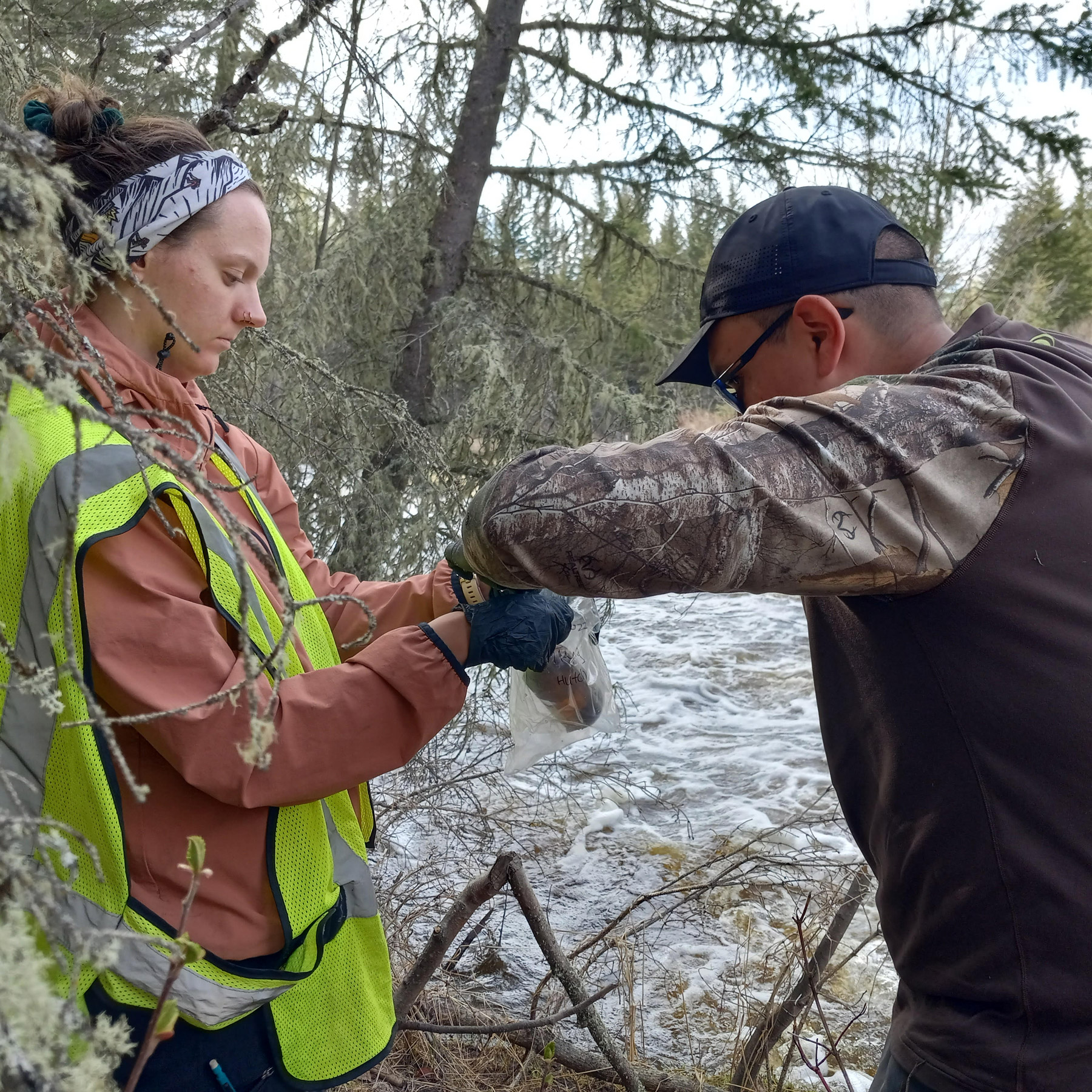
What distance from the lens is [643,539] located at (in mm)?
1228

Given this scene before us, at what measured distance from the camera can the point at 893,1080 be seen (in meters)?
1.59

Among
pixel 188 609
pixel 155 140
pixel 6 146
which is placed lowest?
pixel 188 609

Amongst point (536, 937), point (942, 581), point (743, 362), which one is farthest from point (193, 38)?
point (536, 937)

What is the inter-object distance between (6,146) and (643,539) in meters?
0.82

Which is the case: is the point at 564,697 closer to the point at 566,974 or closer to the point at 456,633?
the point at 456,633

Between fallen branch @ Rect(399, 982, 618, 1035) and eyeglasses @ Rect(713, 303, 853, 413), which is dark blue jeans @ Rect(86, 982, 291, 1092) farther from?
eyeglasses @ Rect(713, 303, 853, 413)

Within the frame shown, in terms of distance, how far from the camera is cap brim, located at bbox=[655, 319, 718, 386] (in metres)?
1.84

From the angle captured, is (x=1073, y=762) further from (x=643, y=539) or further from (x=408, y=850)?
(x=408, y=850)

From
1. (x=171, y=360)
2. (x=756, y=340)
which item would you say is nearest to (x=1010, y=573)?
(x=756, y=340)

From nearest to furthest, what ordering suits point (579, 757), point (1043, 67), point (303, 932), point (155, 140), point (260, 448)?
point (303, 932) → point (155, 140) → point (260, 448) → point (1043, 67) → point (579, 757)

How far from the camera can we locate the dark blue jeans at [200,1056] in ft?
4.63

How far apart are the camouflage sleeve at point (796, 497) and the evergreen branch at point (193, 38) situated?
167cm

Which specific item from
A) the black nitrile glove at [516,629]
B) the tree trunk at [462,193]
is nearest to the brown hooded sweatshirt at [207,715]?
the black nitrile glove at [516,629]

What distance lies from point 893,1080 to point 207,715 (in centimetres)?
132
